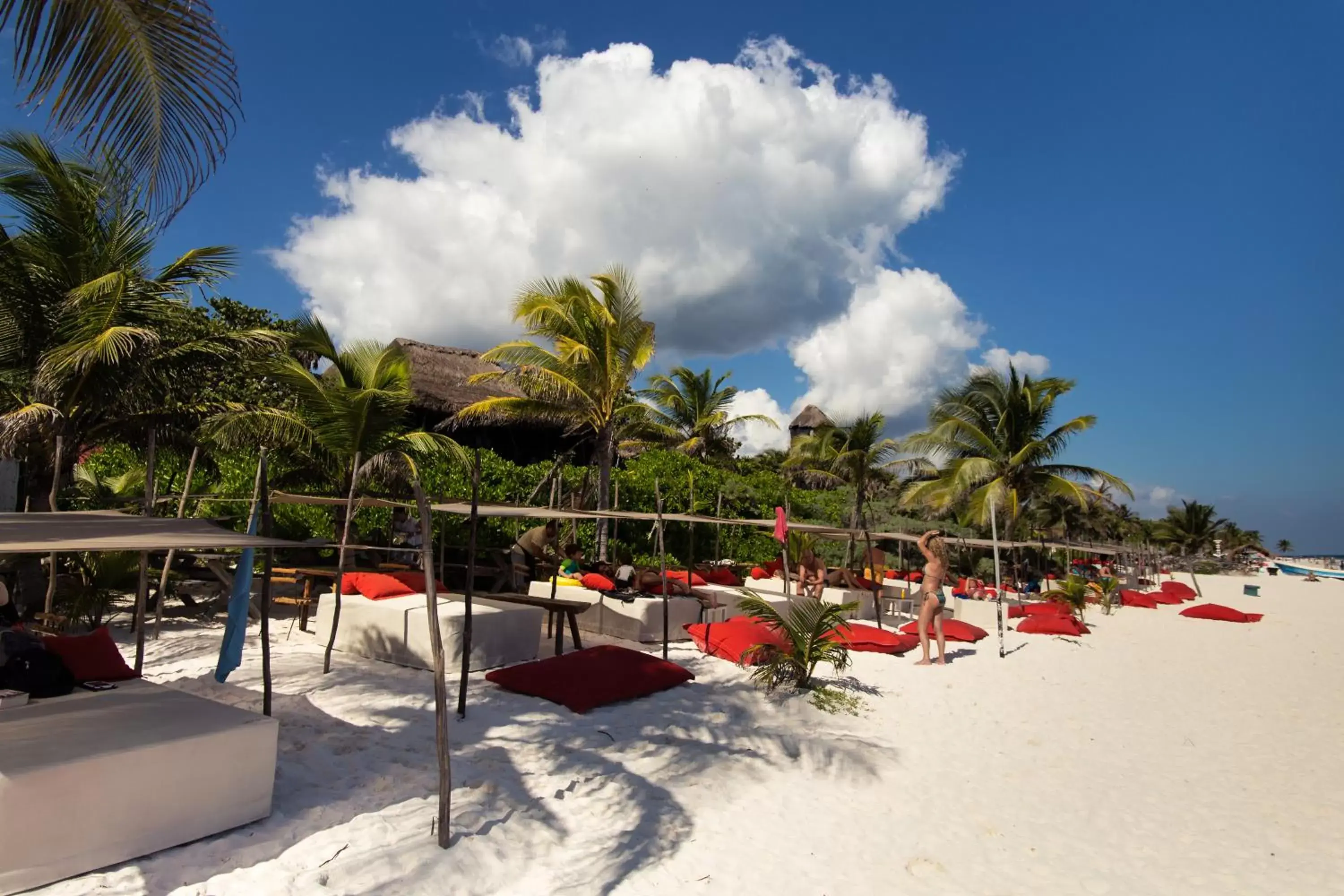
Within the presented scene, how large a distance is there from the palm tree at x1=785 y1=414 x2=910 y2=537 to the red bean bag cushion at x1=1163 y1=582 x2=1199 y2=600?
8.29 m

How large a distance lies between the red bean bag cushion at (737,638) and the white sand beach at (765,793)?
38 cm

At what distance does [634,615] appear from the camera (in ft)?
30.9

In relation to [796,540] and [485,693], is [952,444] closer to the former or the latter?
[796,540]

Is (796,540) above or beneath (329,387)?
beneath

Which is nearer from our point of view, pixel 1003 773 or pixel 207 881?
pixel 207 881

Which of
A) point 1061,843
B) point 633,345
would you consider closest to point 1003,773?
point 1061,843

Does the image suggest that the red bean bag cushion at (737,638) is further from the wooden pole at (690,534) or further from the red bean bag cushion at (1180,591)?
the red bean bag cushion at (1180,591)

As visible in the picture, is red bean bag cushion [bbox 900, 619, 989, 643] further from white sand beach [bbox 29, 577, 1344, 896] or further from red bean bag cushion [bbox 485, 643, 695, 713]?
red bean bag cushion [bbox 485, 643, 695, 713]

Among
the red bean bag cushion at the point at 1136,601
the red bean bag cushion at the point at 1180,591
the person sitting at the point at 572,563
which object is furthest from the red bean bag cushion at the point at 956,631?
the red bean bag cushion at the point at 1180,591

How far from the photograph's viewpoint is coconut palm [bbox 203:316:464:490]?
34.3 ft

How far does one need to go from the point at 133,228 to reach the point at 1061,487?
1980cm

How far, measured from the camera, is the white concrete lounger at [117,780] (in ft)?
10.1

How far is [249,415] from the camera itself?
9969 mm

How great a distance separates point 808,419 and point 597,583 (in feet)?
93.8
